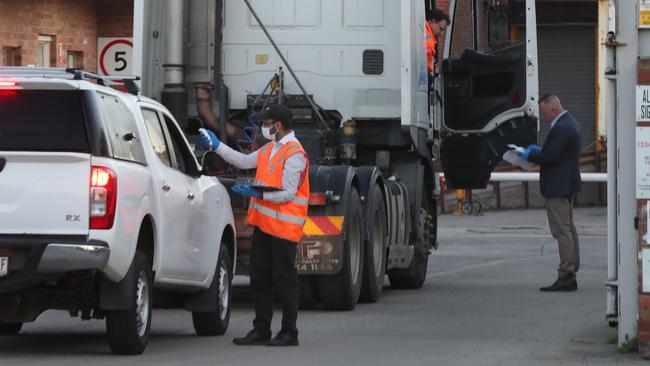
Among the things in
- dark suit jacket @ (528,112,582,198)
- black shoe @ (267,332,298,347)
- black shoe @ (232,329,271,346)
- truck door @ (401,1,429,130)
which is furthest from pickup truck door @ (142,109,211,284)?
dark suit jacket @ (528,112,582,198)

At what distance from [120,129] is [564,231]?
7885mm

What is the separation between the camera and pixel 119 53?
22172 millimetres

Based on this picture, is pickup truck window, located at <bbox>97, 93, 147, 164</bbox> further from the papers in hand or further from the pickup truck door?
the papers in hand

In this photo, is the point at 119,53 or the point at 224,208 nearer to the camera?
the point at 224,208

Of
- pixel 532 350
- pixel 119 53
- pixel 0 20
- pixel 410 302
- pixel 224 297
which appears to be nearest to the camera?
pixel 532 350

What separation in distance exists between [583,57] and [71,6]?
1877cm

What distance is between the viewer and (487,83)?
19.6 m

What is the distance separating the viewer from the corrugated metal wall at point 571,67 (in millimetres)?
42281

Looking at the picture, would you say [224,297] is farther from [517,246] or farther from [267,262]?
[517,246]

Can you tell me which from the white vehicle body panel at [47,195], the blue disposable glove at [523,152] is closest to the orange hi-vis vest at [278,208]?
the white vehicle body panel at [47,195]

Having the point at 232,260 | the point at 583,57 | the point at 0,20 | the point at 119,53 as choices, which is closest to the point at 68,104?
the point at 232,260

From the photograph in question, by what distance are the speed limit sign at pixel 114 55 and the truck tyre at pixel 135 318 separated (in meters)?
10.4

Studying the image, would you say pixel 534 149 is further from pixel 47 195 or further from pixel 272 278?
pixel 47 195

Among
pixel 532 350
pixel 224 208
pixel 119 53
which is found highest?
pixel 119 53
